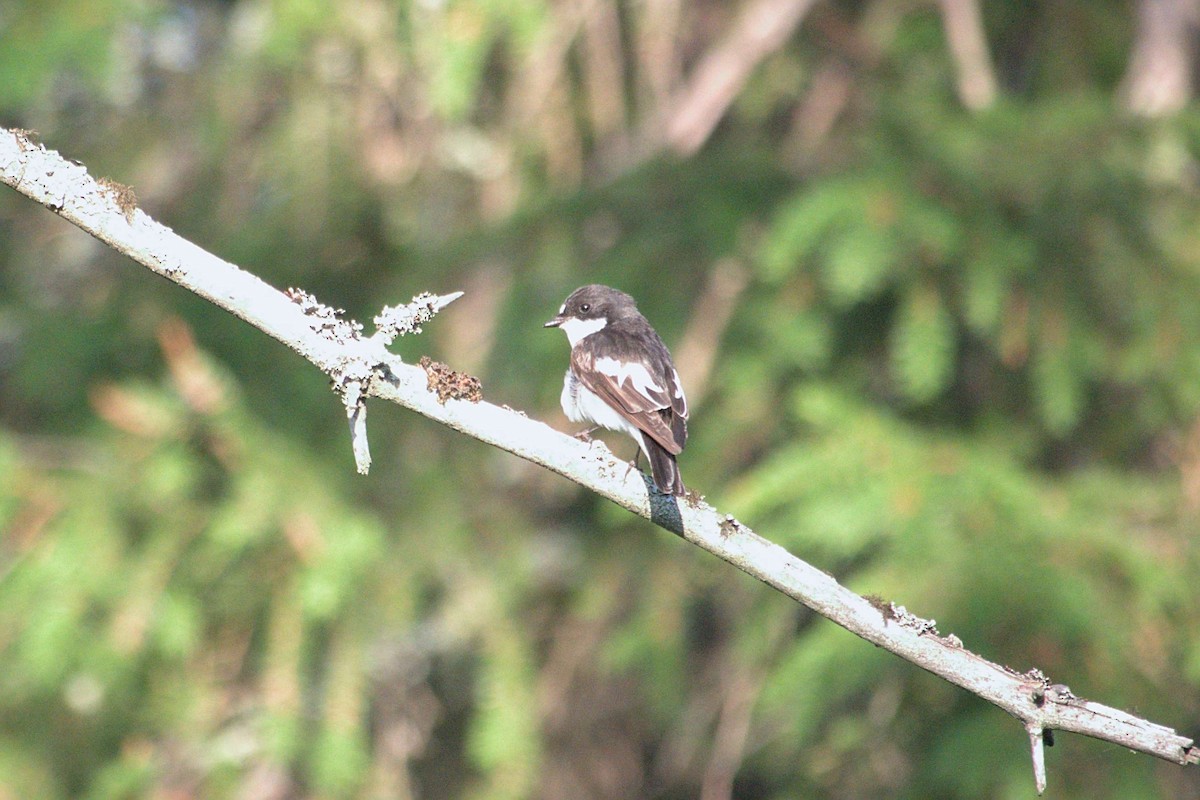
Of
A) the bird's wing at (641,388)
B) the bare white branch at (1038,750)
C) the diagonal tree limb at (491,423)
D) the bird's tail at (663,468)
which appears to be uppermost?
the bird's wing at (641,388)

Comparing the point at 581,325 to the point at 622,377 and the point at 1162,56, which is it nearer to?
the point at 622,377

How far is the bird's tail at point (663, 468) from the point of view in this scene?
273 cm

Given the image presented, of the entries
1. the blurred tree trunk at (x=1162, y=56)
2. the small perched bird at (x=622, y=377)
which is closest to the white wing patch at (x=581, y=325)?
the small perched bird at (x=622, y=377)

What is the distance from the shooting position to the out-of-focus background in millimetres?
4473

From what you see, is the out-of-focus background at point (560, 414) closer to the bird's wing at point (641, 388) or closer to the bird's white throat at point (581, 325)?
the bird's white throat at point (581, 325)

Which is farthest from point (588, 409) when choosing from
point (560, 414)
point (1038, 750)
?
point (1038, 750)

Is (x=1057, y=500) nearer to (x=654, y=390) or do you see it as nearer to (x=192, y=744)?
(x=654, y=390)

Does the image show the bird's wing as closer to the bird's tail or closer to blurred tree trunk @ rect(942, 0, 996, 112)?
the bird's tail

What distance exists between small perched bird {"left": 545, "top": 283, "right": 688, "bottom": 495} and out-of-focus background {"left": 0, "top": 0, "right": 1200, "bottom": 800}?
0.66 metres

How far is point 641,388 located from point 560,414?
196 centimetres

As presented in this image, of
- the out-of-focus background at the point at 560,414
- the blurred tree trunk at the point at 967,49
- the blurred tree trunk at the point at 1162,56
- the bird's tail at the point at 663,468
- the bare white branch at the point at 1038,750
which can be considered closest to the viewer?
the bare white branch at the point at 1038,750

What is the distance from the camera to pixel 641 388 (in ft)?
12.1

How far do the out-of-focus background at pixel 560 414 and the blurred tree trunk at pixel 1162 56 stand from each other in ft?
0.07

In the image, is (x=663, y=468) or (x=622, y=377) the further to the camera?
(x=622, y=377)
